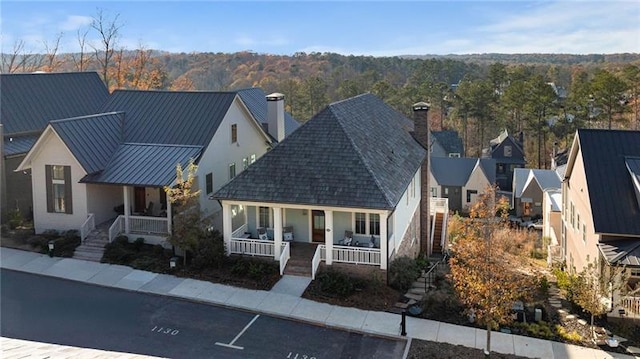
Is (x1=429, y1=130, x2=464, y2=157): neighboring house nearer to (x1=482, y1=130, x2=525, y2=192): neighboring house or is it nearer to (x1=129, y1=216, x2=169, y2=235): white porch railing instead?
(x1=482, y1=130, x2=525, y2=192): neighboring house

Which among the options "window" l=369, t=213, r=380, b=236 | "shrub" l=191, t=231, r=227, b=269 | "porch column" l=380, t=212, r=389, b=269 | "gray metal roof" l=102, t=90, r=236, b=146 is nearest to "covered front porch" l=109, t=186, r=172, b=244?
"shrub" l=191, t=231, r=227, b=269

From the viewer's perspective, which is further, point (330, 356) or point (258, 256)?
point (258, 256)

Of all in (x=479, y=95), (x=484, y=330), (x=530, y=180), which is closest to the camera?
(x=484, y=330)

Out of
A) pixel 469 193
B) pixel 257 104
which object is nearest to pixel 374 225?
pixel 257 104

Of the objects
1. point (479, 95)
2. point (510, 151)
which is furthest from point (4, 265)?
point (479, 95)

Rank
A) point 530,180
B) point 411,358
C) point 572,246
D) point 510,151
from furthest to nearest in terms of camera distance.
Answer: point 510,151, point 530,180, point 572,246, point 411,358

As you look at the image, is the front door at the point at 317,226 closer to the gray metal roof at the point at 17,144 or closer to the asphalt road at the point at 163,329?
the asphalt road at the point at 163,329

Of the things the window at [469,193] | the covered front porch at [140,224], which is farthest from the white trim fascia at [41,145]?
the window at [469,193]

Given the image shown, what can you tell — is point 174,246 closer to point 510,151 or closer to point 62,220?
point 62,220
